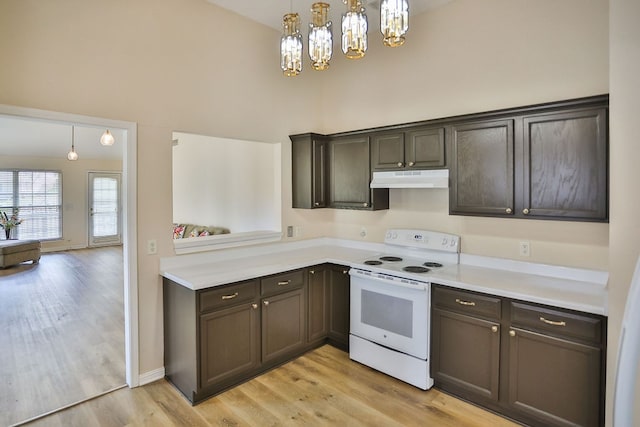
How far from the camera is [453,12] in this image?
317 cm

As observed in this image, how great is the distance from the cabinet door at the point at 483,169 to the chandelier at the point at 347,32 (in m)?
1.21

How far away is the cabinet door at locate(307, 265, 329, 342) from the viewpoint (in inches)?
135

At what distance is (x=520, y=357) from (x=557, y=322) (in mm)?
347

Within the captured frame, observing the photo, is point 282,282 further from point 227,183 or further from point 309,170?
point 227,183

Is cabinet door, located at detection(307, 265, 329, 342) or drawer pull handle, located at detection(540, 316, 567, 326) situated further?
cabinet door, located at detection(307, 265, 329, 342)

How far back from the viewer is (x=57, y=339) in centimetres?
371

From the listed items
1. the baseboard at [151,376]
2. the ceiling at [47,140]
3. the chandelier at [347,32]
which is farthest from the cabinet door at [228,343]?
the ceiling at [47,140]

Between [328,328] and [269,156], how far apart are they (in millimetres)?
2006

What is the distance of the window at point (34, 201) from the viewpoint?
8.57m

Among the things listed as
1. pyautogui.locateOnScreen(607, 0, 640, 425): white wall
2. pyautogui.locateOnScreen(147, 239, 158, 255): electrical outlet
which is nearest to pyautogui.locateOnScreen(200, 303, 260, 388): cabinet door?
pyautogui.locateOnScreen(147, 239, 158, 255): electrical outlet

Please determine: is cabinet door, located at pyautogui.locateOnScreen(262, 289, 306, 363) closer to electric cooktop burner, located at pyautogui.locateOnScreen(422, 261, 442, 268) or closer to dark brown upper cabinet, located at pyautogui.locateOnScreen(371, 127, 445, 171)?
electric cooktop burner, located at pyautogui.locateOnScreen(422, 261, 442, 268)

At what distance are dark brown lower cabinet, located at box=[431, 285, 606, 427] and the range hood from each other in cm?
86

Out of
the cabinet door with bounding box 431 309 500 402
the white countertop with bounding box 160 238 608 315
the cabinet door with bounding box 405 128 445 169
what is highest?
the cabinet door with bounding box 405 128 445 169

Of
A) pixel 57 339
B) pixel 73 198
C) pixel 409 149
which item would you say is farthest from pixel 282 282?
pixel 73 198
